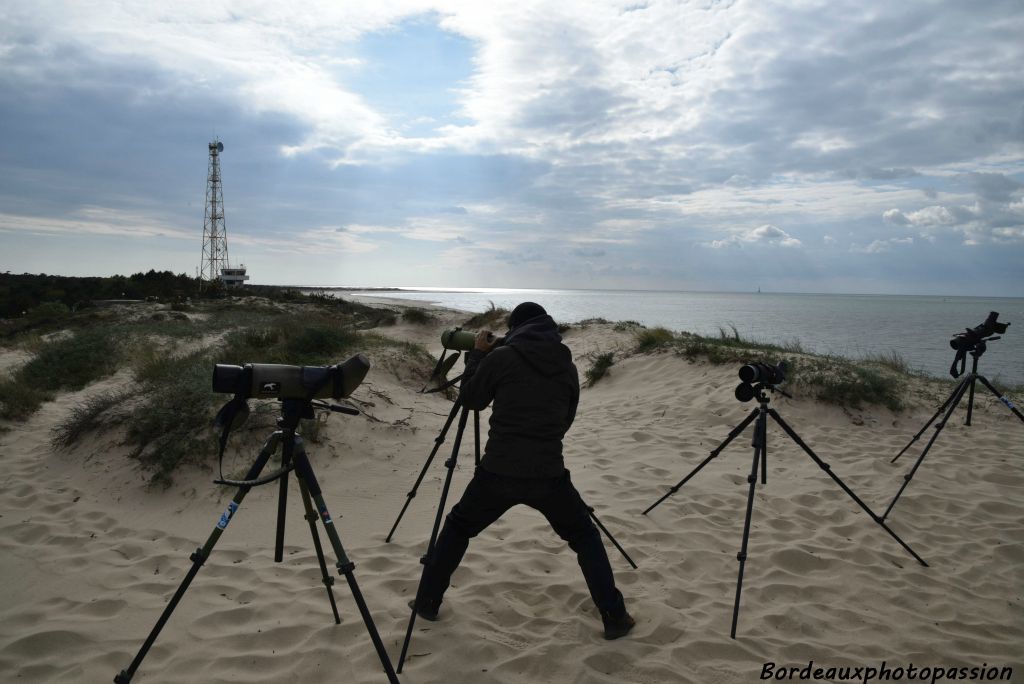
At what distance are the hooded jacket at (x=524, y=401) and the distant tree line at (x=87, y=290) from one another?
1998cm

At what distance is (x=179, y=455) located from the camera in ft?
17.3

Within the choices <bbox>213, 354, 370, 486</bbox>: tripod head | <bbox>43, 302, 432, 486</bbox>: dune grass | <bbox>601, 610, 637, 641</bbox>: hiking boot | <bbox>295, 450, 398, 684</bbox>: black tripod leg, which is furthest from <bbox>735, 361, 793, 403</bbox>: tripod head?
<bbox>43, 302, 432, 486</bbox>: dune grass

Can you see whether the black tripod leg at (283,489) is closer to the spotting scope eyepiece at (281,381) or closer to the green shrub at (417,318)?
the spotting scope eyepiece at (281,381)

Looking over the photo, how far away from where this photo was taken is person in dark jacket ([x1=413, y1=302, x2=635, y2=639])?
9.73 ft

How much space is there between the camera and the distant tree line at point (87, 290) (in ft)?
65.4

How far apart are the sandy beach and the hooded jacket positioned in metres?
1.03

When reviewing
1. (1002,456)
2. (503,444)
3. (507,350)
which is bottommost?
(1002,456)

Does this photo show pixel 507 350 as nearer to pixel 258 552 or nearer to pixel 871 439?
pixel 258 552

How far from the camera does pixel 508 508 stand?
3.12m

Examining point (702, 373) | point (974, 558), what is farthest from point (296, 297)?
point (974, 558)

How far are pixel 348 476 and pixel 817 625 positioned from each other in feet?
13.3

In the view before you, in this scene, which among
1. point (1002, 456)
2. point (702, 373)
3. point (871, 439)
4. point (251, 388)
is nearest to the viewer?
point (251, 388)

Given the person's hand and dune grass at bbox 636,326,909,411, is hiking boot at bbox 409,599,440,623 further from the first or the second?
dune grass at bbox 636,326,909,411

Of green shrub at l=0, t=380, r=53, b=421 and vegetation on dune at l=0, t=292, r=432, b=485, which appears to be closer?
vegetation on dune at l=0, t=292, r=432, b=485
